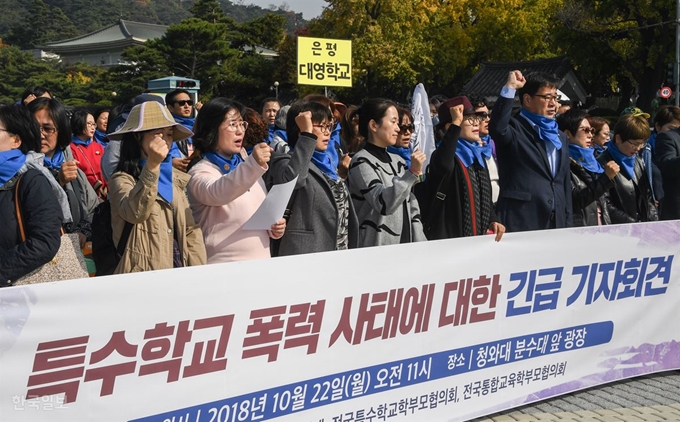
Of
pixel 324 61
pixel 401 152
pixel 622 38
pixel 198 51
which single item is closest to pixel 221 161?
pixel 401 152

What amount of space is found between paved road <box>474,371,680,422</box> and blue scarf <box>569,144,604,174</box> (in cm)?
160

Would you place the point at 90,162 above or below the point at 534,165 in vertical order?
below

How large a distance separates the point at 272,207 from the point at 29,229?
1094 mm

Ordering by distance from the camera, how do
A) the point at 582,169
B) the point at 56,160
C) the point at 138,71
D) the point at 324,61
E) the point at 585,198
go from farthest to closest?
the point at 138,71, the point at 324,61, the point at 582,169, the point at 585,198, the point at 56,160

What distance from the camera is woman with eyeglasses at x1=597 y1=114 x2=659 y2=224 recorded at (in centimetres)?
586

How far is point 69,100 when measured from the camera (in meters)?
54.8

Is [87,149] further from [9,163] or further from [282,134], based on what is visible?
[9,163]

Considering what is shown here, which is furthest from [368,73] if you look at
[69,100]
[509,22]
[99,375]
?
[99,375]

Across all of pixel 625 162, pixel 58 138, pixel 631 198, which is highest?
pixel 58 138

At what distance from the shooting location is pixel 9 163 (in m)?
3.35

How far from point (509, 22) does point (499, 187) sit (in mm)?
36156

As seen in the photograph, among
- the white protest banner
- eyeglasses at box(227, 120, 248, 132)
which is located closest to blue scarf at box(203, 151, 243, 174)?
eyeglasses at box(227, 120, 248, 132)

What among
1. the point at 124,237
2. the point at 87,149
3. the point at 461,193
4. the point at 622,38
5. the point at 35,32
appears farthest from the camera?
the point at 35,32

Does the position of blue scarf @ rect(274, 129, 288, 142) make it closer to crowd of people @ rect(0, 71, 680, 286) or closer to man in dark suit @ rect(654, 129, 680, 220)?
crowd of people @ rect(0, 71, 680, 286)
